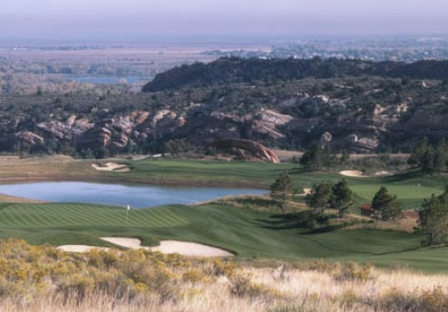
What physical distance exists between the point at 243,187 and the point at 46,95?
6296 cm

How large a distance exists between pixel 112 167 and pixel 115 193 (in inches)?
326

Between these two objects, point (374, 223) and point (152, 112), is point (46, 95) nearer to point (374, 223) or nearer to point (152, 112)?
point (152, 112)

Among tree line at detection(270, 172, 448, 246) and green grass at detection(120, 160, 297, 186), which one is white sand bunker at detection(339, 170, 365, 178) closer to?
green grass at detection(120, 160, 297, 186)

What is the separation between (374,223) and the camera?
27.1 metres

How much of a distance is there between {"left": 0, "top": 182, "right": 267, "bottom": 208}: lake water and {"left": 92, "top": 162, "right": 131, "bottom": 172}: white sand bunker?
333 cm

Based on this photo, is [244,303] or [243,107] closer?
[244,303]

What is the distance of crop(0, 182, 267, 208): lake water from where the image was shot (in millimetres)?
41750

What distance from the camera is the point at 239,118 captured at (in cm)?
7550

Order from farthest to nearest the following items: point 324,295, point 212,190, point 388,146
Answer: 1. point 388,146
2. point 212,190
3. point 324,295

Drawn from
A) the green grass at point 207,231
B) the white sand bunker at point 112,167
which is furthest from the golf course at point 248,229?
the white sand bunker at point 112,167

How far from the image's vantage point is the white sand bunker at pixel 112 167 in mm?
51994

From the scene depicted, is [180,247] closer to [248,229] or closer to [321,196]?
[248,229]

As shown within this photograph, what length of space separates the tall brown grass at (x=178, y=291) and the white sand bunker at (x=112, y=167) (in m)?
41.5

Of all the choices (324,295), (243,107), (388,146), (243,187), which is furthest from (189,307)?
(243,107)
